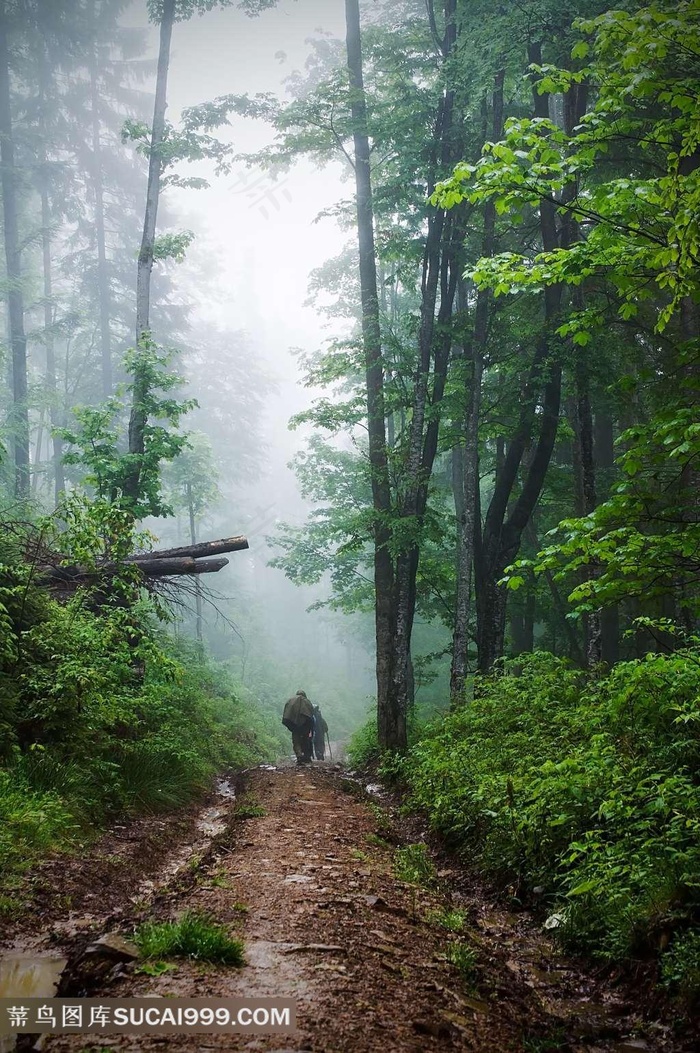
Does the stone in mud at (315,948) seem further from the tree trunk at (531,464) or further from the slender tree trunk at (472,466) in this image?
the slender tree trunk at (472,466)

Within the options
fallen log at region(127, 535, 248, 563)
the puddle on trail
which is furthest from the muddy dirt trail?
fallen log at region(127, 535, 248, 563)

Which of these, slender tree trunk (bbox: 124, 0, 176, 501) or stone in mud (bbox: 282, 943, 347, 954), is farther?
slender tree trunk (bbox: 124, 0, 176, 501)

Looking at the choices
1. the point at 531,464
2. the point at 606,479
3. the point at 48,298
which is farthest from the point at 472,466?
the point at 48,298

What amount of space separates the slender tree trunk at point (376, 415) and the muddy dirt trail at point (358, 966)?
21.6ft

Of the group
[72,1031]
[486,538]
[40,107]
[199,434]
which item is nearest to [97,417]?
[486,538]

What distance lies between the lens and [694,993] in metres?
3.04

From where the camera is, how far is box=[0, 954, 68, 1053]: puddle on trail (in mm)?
3013

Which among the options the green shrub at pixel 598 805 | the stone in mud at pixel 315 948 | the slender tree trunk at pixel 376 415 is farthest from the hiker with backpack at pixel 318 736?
the stone in mud at pixel 315 948

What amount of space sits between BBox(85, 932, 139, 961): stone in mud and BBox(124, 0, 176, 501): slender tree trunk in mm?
9559

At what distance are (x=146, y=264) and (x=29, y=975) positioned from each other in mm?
14564

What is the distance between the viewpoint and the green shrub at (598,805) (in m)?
3.71

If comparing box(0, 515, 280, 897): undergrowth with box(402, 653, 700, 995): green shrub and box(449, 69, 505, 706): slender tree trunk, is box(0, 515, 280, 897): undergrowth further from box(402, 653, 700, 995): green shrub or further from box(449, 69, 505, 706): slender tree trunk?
box(449, 69, 505, 706): slender tree trunk

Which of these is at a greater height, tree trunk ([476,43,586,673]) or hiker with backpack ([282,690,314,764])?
tree trunk ([476,43,586,673])

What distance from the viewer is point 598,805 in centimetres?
475
